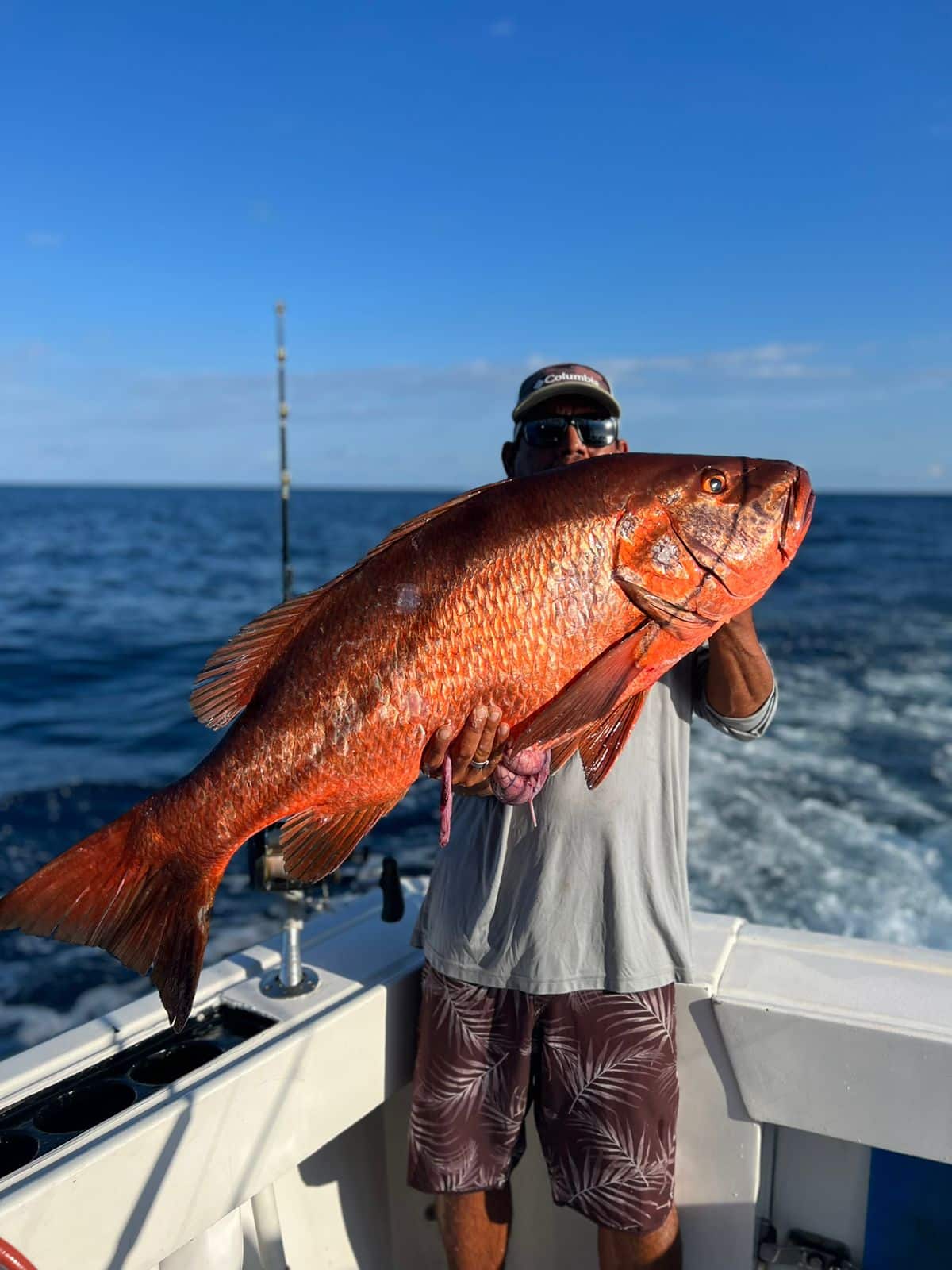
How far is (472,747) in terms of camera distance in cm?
196

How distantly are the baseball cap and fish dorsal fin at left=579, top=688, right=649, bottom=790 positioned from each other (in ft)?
3.99

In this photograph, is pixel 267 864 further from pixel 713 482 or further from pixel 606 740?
pixel 713 482

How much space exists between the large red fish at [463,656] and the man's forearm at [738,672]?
40 cm

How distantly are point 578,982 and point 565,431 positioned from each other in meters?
1.59

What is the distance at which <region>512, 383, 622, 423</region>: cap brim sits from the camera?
2.82m

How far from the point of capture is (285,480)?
4156 millimetres

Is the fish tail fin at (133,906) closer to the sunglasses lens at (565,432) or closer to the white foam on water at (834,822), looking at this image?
the sunglasses lens at (565,432)

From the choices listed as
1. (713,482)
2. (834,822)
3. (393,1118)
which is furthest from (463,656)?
(834,822)

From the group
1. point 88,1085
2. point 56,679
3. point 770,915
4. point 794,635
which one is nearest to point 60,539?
point 56,679

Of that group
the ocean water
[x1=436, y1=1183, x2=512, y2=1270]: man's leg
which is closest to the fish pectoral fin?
[x1=436, y1=1183, x2=512, y2=1270]: man's leg

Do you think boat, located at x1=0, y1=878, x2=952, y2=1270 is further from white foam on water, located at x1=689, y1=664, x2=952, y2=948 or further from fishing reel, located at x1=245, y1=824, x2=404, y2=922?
white foam on water, located at x1=689, y1=664, x2=952, y2=948

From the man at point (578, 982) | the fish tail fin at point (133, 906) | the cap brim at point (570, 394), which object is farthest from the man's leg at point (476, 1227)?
the cap brim at point (570, 394)

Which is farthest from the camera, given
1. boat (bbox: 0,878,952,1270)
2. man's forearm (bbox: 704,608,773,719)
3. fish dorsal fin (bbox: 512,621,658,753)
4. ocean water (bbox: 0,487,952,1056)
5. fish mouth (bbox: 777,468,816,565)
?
ocean water (bbox: 0,487,952,1056)

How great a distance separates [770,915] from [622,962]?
4875 millimetres
